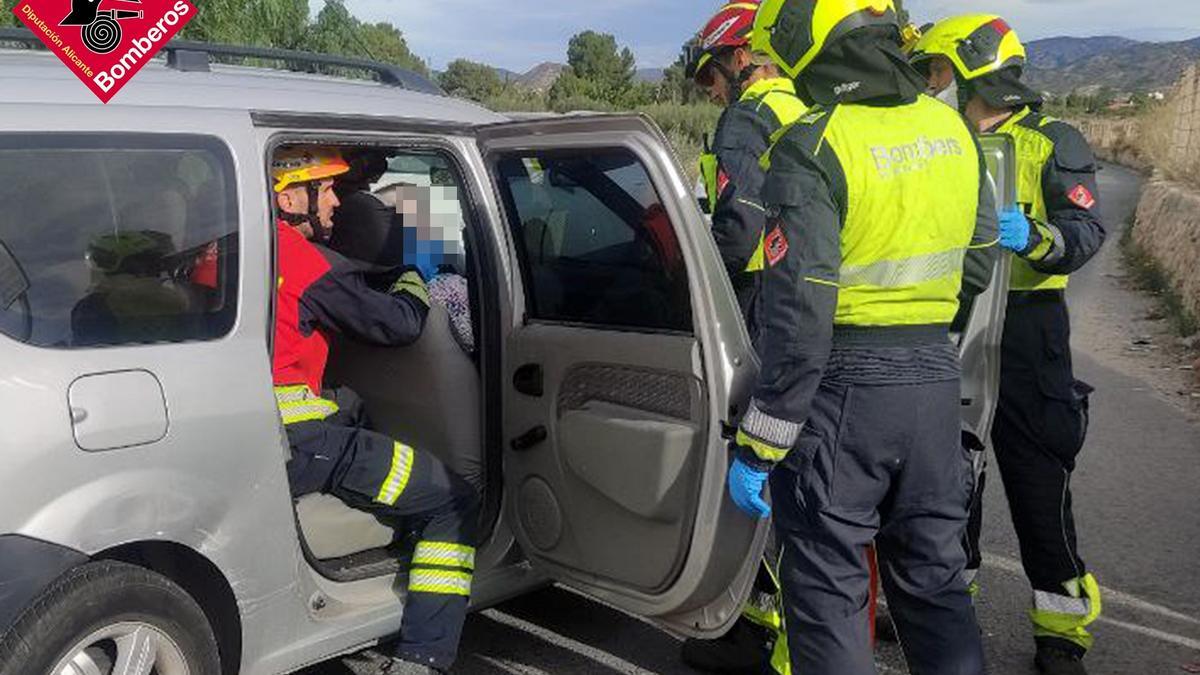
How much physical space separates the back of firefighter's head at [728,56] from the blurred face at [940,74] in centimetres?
53

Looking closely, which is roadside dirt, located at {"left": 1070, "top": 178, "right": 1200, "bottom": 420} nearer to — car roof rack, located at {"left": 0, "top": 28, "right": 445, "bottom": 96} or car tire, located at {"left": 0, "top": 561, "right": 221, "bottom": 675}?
car roof rack, located at {"left": 0, "top": 28, "right": 445, "bottom": 96}

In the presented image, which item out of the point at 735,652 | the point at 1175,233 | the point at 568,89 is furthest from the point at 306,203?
the point at 568,89

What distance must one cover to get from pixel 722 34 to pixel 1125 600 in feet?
8.44

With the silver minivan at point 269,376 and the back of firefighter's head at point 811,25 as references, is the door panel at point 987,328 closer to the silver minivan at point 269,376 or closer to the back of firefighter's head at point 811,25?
the silver minivan at point 269,376

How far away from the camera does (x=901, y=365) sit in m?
2.53

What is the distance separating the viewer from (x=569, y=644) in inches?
149

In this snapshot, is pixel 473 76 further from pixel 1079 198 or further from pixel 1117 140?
pixel 1079 198

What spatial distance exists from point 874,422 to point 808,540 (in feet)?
1.06

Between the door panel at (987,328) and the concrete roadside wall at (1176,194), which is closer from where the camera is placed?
the door panel at (987,328)

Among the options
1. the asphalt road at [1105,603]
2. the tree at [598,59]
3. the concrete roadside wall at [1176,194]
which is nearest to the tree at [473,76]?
the tree at [598,59]

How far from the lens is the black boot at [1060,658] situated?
3480 millimetres

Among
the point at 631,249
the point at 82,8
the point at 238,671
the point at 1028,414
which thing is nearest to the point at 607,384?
the point at 631,249

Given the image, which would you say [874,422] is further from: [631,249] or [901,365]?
[631,249]

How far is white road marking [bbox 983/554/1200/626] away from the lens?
3.98 metres
